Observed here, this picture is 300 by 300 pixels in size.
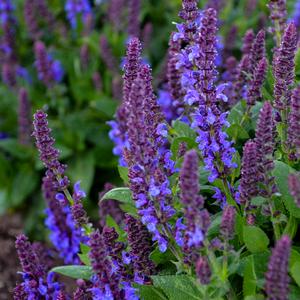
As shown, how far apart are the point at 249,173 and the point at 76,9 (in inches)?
184

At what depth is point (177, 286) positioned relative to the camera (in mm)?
2727

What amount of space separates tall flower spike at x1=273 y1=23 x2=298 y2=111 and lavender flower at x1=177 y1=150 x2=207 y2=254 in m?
0.76

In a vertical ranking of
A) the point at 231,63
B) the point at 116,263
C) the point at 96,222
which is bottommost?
the point at 96,222

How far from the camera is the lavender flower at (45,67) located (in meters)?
5.70

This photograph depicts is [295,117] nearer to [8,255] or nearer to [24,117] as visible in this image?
[24,117]

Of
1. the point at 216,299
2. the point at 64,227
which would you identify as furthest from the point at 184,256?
the point at 64,227

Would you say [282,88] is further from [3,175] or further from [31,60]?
[31,60]

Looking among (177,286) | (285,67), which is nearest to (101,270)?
(177,286)

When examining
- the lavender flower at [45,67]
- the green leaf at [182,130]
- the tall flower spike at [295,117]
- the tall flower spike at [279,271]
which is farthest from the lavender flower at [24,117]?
the tall flower spike at [279,271]

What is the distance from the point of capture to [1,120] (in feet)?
22.3

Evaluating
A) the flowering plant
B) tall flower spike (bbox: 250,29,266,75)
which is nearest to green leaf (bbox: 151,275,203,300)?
the flowering plant

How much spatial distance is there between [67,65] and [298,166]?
13.4 feet

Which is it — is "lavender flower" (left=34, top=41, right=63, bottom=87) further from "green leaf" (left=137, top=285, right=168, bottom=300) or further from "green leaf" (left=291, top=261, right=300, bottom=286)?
"green leaf" (left=291, top=261, right=300, bottom=286)

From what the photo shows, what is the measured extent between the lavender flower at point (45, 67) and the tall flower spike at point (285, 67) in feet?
10.6
